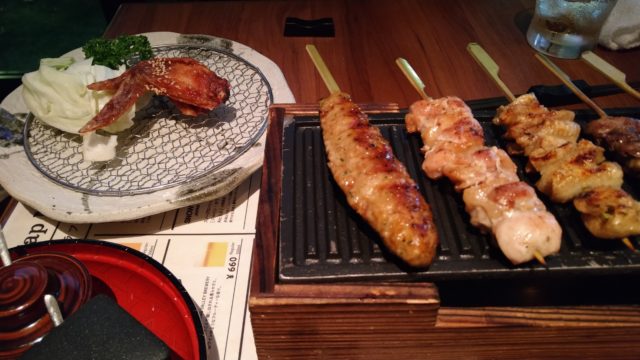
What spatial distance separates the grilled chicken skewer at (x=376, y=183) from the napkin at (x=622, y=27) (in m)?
2.54

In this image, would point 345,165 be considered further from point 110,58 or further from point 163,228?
point 110,58

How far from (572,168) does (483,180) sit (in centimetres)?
37

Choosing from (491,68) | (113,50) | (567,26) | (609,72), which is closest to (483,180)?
(491,68)

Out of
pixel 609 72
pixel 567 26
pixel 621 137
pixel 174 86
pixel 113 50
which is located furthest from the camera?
pixel 567 26

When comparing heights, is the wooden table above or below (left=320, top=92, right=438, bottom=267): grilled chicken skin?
below

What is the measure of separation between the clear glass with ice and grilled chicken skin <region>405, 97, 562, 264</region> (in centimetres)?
176

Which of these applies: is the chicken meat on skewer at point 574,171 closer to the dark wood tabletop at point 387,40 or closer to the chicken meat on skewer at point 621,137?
the chicken meat on skewer at point 621,137

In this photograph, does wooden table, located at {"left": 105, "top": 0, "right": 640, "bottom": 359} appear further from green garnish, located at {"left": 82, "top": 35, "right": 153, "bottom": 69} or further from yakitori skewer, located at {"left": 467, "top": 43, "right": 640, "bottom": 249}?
green garnish, located at {"left": 82, "top": 35, "right": 153, "bottom": 69}

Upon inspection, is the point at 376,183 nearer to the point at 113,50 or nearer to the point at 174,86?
the point at 174,86

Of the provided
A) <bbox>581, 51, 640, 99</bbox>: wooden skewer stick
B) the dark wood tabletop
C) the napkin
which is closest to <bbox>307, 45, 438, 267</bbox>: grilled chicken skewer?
the dark wood tabletop

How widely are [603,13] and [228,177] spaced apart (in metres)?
2.83

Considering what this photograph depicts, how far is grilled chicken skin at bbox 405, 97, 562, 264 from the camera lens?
1.42 m

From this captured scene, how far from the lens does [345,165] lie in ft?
5.63

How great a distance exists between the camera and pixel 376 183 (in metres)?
1.60
